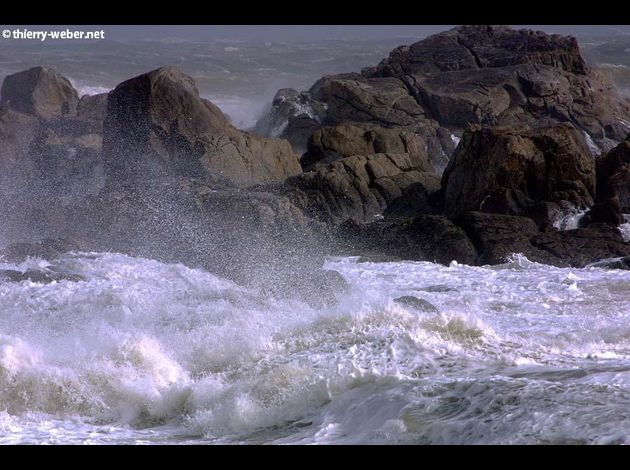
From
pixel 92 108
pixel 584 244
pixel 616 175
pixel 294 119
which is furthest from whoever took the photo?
pixel 92 108

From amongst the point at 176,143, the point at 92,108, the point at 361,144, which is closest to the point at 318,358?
the point at 361,144

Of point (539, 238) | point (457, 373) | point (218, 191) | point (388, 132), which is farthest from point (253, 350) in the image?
point (388, 132)

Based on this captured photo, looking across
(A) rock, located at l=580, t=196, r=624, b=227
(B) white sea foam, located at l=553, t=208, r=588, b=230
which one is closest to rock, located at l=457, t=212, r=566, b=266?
(B) white sea foam, located at l=553, t=208, r=588, b=230

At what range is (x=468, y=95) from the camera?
71.8ft

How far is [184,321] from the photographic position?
33.5 ft

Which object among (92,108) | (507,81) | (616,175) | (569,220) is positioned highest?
(507,81)

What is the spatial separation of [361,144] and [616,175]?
189 inches

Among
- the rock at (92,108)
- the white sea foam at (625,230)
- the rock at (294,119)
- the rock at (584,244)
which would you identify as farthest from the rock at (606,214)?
the rock at (92,108)

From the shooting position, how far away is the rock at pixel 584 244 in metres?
13.3

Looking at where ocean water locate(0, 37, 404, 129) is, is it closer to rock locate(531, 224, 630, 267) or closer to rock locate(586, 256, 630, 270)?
rock locate(531, 224, 630, 267)

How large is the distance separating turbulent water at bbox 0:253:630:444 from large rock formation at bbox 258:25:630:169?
9.55m

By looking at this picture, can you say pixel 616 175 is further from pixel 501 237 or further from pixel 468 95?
pixel 468 95

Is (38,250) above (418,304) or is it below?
below
